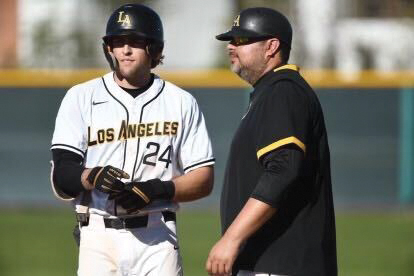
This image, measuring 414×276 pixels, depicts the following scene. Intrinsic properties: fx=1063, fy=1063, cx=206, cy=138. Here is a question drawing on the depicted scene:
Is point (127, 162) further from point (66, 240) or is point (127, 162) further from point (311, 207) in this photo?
point (66, 240)

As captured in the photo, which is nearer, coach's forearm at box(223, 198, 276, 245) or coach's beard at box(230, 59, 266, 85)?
coach's forearm at box(223, 198, 276, 245)

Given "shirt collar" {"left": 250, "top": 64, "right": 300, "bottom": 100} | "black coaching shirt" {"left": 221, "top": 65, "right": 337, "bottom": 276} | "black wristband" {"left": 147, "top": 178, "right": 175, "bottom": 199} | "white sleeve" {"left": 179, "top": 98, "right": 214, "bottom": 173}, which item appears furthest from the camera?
"white sleeve" {"left": 179, "top": 98, "right": 214, "bottom": 173}

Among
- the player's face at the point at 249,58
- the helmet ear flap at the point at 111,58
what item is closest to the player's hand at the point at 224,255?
the player's face at the point at 249,58

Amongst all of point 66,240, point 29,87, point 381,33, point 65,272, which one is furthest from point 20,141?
point 381,33

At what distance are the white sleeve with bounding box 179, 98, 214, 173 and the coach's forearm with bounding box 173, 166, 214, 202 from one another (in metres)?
0.04

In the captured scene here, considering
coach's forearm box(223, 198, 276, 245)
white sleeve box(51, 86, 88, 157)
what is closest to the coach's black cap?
coach's forearm box(223, 198, 276, 245)

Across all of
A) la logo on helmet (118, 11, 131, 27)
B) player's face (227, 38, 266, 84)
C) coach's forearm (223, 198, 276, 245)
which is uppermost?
la logo on helmet (118, 11, 131, 27)

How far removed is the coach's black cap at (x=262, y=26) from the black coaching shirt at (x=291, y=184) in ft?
0.52

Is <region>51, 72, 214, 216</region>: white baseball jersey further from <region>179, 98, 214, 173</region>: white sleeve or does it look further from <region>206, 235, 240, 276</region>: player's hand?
<region>206, 235, 240, 276</region>: player's hand

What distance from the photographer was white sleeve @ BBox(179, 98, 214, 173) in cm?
513

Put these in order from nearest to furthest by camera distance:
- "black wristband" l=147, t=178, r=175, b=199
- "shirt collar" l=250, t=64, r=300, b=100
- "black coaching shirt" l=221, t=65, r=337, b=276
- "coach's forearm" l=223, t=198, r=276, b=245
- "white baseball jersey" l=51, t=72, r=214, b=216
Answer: "coach's forearm" l=223, t=198, r=276, b=245, "black coaching shirt" l=221, t=65, r=337, b=276, "shirt collar" l=250, t=64, r=300, b=100, "black wristband" l=147, t=178, r=175, b=199, "white baseball jersey" l=51, t=72, r=214, b=216

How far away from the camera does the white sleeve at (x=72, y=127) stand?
498 centimetres

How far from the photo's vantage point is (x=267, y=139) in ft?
14.0

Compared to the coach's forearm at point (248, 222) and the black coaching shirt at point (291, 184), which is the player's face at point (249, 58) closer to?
the black coaching shirt at point (291, 184)
